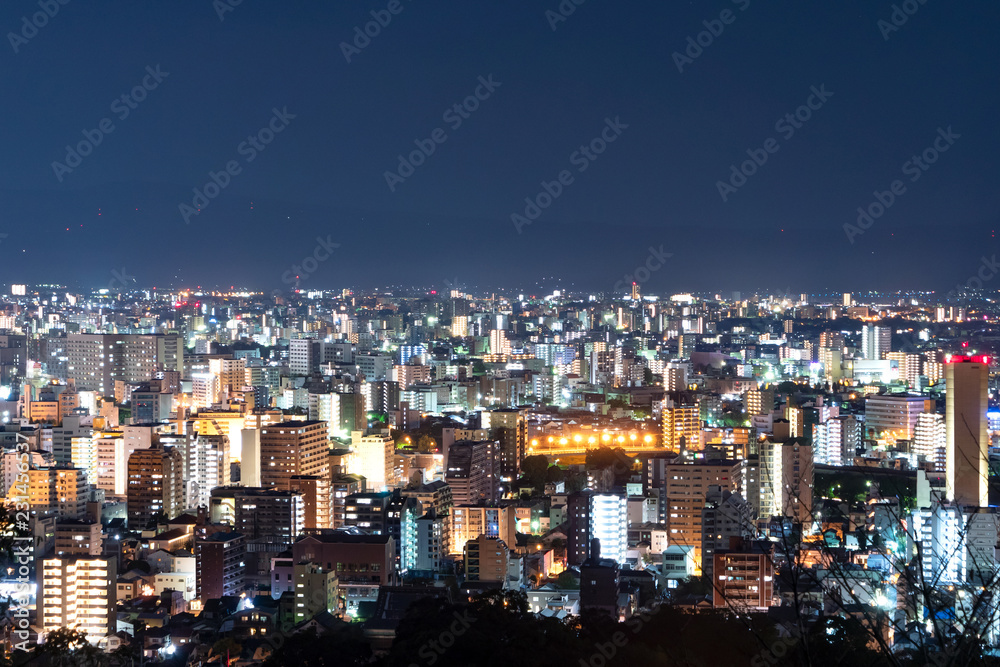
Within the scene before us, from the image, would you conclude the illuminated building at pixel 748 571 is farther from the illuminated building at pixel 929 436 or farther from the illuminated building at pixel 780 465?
the illuminated building at pixel 929 436

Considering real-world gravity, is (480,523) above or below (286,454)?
below

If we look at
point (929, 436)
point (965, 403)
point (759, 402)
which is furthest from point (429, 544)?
point (759, 402)

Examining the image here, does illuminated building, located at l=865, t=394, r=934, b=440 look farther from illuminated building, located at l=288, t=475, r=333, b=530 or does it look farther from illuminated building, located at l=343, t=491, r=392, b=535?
illuminated building, located at l=343, t=491, r=392, b=535

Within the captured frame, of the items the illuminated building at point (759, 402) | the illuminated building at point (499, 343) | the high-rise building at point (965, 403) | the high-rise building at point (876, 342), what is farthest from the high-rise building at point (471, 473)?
the illuminated building at point (499, 343)

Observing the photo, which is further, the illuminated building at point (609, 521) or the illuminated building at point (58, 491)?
the illuminated building at point (58, 491)

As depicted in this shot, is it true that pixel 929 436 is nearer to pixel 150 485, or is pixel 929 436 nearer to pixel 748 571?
pixel 748 571

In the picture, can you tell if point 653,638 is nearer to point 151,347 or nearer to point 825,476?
point 825,476

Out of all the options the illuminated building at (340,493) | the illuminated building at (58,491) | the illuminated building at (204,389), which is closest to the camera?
the illuminated building at (340,493)
